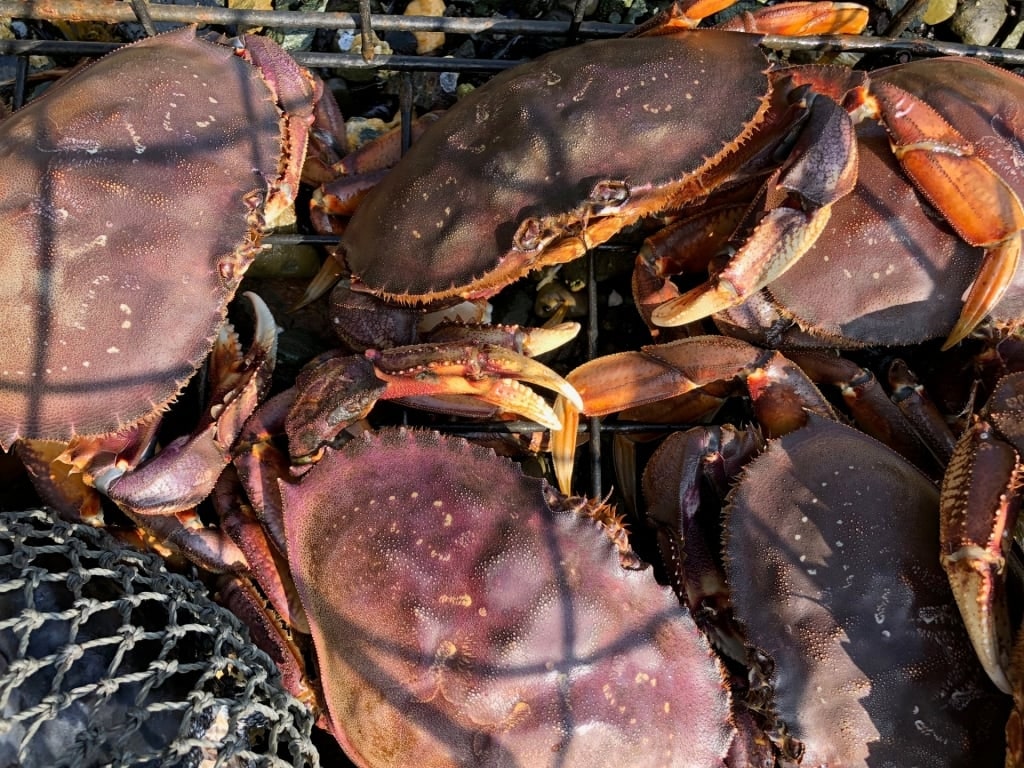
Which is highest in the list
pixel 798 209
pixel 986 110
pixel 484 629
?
pixel 986 110

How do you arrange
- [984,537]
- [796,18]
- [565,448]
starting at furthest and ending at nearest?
[796,18]
[565,448]
[984,537]

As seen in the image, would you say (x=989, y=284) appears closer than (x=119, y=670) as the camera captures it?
No

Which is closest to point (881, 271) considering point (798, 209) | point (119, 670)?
point (798, 209)

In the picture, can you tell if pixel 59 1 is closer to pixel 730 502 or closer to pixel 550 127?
pixel 550 127

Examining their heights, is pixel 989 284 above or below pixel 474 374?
above

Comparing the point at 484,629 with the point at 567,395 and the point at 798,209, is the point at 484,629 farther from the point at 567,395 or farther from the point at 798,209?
the point at 798,209

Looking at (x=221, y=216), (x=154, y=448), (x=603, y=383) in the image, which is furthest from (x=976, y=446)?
(x=154, y=448)
